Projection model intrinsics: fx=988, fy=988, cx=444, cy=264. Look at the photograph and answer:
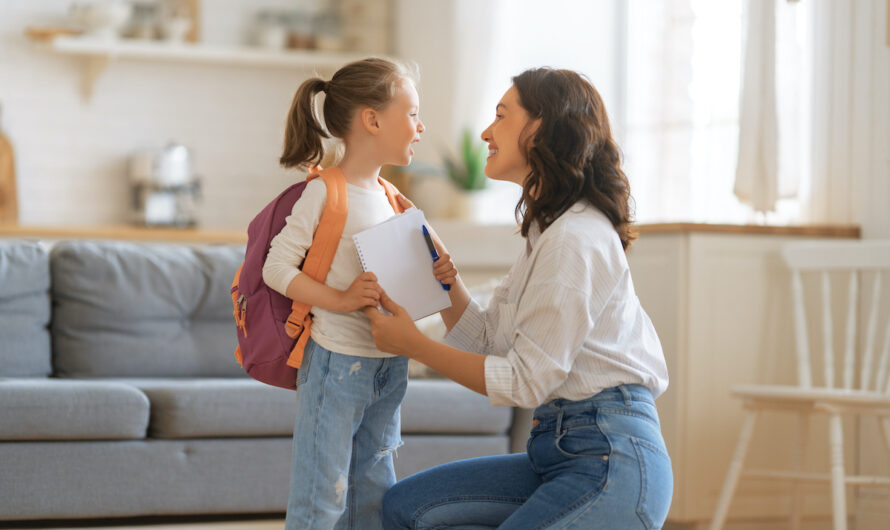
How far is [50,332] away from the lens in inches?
119

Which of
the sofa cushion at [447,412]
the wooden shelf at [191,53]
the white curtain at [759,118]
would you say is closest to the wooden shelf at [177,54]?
the wooden shelf at [191,53]

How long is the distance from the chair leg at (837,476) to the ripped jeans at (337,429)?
51.6 inches

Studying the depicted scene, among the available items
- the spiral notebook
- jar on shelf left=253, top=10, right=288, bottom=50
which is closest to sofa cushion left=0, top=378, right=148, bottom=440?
the spiral notebook

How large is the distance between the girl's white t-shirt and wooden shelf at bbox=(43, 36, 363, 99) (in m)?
3.17

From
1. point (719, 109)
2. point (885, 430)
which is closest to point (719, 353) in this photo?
point (885, 430)

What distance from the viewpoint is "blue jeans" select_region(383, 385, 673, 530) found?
137 centimetres

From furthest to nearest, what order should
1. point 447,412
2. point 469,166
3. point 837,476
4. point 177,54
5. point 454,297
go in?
point 177,54, point 469,166, point 447,412, point 837,476, point 454,297

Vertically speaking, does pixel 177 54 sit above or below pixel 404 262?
above

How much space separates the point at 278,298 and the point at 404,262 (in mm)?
212

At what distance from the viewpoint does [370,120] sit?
5.19 ft

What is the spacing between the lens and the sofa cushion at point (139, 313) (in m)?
2.99

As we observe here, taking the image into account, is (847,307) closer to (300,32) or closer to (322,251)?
(322,251)

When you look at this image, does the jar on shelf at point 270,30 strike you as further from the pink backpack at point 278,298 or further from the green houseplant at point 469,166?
the pink backpack at point 278,298

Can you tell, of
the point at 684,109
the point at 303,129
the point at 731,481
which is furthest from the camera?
the point at 684,109
